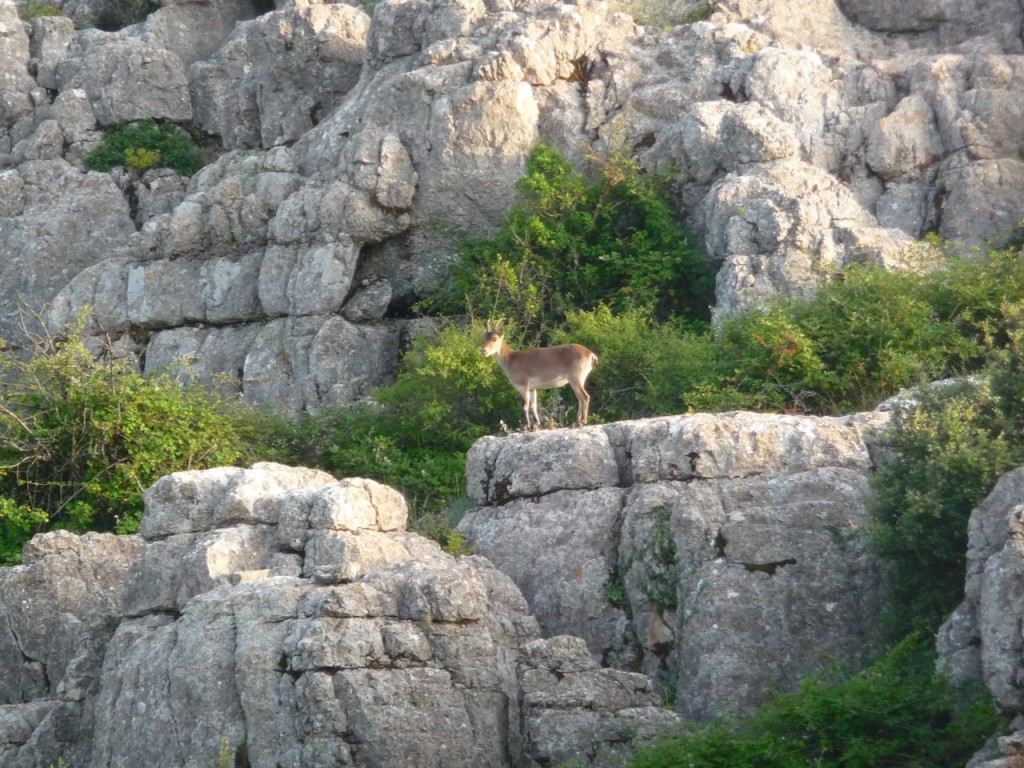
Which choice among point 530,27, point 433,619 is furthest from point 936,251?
point 433,619

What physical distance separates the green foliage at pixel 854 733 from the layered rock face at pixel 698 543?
1763mm

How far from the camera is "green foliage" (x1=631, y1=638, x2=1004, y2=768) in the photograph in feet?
41.8

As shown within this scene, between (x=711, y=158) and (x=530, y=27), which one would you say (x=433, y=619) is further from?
(x=530, y=27)

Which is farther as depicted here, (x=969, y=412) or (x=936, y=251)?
(x=936, y=251)

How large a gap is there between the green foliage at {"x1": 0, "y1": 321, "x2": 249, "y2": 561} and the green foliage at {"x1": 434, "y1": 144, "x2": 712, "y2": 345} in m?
5.54

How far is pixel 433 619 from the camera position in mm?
14523

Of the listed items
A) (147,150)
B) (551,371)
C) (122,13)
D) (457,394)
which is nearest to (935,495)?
(551,371)

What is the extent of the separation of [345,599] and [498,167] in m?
16.1

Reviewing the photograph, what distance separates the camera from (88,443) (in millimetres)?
23484

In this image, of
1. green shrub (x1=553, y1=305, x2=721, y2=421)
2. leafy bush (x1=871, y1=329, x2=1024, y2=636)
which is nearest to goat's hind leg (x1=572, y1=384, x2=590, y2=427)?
green shrub (x1=553, y1=305, x2=721, y2=421)

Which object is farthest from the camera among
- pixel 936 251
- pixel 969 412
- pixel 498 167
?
pixel 498 167

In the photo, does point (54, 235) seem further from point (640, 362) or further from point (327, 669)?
point (327, 669)

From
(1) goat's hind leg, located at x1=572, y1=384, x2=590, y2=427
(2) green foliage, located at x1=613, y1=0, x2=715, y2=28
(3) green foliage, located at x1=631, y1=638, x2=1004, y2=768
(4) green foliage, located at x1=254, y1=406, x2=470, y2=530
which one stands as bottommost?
(4) green foliage, located at x1=254, y1=406, x2=470, y2=530

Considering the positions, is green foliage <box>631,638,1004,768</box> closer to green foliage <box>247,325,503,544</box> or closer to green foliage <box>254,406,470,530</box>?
green foliage <box>254,406,470,530</box>
